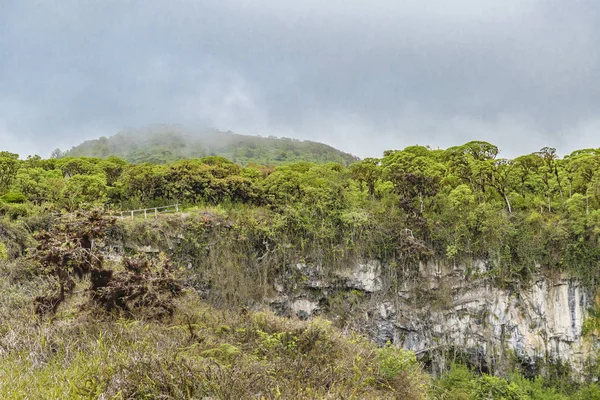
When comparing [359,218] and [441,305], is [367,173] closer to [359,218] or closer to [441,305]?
[359,218]

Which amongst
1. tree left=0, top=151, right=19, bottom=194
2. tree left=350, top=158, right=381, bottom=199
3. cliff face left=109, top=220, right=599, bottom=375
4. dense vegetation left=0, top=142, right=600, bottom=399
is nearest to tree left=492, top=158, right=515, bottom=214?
dense vegetation left=0, top=142, right=600, bottom=399

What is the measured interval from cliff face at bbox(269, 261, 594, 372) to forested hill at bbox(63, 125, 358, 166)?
3259cm

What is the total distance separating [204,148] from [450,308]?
50.8 metres

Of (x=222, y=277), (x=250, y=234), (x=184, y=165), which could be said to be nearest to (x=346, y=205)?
(x=250, y=234)

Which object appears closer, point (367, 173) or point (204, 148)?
point (367, 173)

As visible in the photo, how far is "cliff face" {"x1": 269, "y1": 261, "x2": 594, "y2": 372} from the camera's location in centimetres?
1714

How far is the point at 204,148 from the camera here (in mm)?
60969

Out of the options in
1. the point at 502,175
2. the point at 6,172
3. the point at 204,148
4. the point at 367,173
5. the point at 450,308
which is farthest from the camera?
the point at 204,148

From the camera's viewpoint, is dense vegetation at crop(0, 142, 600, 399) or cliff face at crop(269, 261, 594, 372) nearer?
dense vegetation at crop(0, 142, 600, 399)

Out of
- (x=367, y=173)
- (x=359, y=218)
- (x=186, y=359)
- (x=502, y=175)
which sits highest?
(x=367, y=173)

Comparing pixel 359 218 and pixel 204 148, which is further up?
pixel 204 148

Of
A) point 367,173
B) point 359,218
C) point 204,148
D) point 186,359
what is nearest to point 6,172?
point 359,218

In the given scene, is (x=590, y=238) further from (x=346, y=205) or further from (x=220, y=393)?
(x=220, y=393)

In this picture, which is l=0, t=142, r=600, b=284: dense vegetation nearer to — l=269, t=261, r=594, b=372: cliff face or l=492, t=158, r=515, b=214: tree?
l=492, t=158, r=515, b=214: tree
